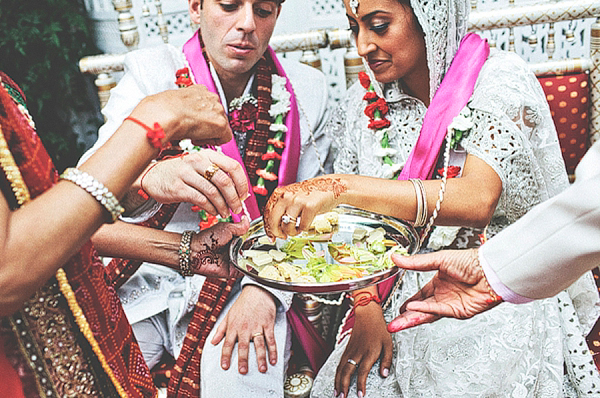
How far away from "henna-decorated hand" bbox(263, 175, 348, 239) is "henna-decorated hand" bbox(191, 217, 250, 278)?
123 mm

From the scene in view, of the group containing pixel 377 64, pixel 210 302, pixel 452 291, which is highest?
pixel 377 64

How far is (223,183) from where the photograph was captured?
127 centimetres

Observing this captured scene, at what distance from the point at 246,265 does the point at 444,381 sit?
0.63 m

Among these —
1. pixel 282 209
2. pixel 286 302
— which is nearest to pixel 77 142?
pixel 286 302

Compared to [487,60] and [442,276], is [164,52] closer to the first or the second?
[487,60]

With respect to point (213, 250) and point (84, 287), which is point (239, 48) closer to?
point (213, 250)

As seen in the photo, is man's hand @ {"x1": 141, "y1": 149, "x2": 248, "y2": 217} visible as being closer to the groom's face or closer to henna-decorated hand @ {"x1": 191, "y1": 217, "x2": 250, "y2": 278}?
henna-decorated hand @ {"x1": 191, "y1": 217, "x2": 250, "y2": 278}

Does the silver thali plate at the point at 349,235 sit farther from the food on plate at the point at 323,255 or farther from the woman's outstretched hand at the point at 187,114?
the woman's outstretched hand at the point at 187,114

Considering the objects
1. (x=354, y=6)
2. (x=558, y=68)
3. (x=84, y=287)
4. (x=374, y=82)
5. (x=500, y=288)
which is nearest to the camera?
(x=84, y=287)

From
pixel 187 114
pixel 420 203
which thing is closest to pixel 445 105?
pixel 420 203

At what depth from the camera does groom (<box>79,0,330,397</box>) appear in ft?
5.35

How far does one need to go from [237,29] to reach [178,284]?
35.8 inches

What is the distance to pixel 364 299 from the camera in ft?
5.71

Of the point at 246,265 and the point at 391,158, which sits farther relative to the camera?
the point at 391,158
